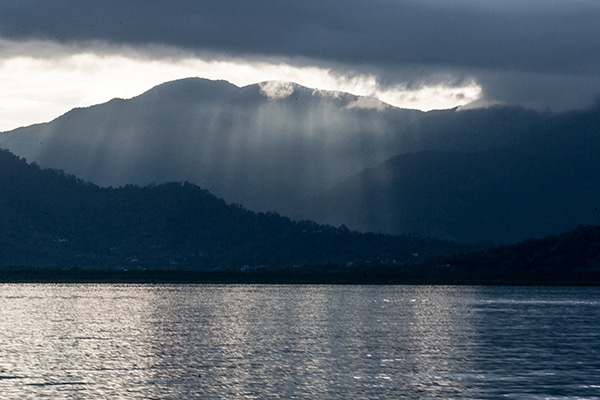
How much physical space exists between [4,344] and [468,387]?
54.2 meters

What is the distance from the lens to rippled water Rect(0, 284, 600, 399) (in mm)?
77438

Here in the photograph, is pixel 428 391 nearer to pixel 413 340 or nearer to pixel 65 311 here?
pixel 413 340

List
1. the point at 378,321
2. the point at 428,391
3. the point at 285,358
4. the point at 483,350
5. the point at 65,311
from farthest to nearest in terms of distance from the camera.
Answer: the point at 65,311 < the point at 378,321 < the point at 483,350 < the point at 285,358 < the point at 428,391

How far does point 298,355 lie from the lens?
9994cm

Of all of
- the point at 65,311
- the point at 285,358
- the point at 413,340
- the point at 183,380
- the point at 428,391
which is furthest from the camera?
the point at 65,311

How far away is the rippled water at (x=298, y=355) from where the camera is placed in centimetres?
7744

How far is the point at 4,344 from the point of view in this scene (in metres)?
111

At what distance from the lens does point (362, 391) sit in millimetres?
76375

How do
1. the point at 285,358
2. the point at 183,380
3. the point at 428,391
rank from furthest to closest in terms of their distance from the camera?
the point at 285,358, the point at 183,380, the point at 428,391

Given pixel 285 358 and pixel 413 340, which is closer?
pixel 285 358

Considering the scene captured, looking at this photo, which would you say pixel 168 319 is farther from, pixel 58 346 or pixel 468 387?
pixel 468 387

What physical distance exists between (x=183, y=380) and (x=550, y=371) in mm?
30061

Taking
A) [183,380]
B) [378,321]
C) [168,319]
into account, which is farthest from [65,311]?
[183,380]

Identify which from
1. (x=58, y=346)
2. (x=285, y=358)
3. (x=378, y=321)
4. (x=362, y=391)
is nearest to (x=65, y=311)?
(x=378, y=321)
